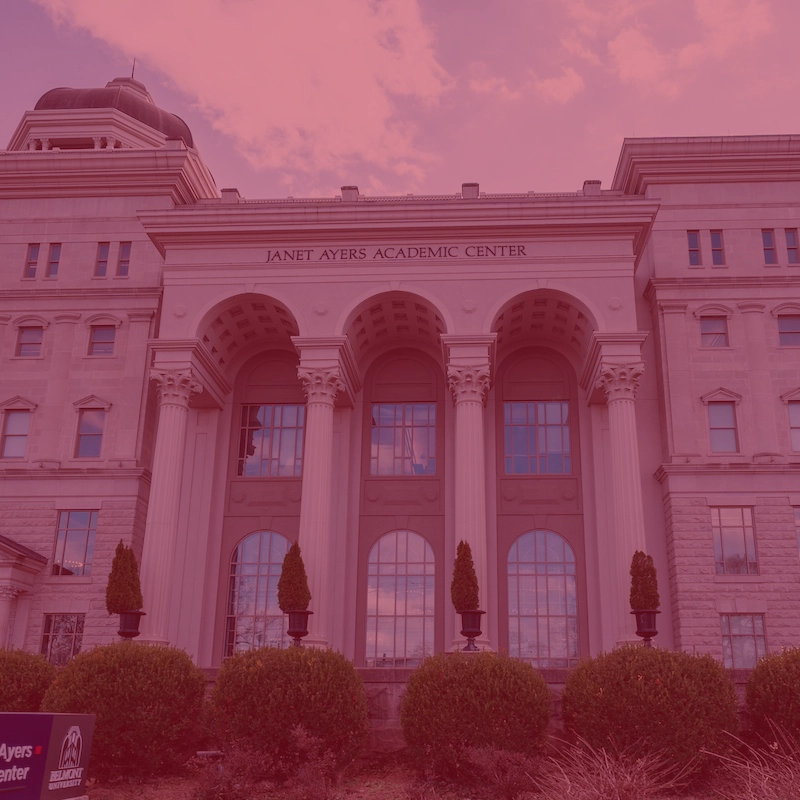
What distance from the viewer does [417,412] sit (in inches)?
1506

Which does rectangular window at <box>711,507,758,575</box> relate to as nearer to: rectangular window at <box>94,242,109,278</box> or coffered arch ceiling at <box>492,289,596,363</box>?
coffered arch ceiling at <box>492,289,596,363</box>

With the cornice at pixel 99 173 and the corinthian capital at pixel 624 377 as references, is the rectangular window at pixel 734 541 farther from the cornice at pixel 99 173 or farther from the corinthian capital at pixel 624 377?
the cornice at pixel 99 173

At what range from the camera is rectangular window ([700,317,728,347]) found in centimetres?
3597

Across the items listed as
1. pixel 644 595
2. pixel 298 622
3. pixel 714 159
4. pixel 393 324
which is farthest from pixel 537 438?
pixel 298 622

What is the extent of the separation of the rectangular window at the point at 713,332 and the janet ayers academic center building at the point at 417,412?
10 centimetres

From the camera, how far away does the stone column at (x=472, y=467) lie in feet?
101

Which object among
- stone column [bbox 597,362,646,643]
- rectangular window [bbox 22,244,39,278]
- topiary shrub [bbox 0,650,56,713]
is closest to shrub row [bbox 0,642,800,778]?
topiary shrub [bbox 0,650,56,713]

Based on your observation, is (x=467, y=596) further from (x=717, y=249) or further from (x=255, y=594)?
(x=717, y=249)

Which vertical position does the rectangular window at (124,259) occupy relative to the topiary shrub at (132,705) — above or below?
above

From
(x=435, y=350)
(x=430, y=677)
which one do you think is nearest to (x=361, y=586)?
(x=435, y=350)

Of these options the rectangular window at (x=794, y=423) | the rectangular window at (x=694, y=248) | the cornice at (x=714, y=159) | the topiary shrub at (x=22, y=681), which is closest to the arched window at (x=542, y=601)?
the rectangular window at (x=794, y=423)

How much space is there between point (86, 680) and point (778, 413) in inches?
1048

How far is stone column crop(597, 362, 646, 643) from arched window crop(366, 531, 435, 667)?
7812mm

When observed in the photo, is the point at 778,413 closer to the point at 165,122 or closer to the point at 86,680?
the point at 86,680
